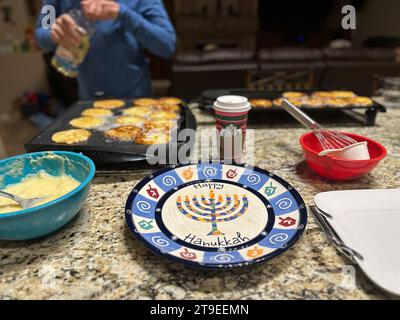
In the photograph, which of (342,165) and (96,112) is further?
(96,112)

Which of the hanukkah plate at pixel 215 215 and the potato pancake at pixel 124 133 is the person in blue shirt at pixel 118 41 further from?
the hanukkah plate at pixel 215 215

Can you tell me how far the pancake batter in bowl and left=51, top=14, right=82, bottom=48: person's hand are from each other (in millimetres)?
710

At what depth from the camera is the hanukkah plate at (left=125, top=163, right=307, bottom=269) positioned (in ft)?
1.77

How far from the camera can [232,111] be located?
2.67ft

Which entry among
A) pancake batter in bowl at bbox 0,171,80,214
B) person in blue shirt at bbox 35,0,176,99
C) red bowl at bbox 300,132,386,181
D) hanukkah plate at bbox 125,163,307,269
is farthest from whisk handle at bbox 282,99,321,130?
person in blue shirt at bbox 35,0,176,99

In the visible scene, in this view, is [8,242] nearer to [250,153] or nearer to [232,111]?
[232,111]

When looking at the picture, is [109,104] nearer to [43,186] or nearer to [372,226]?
[43,186]

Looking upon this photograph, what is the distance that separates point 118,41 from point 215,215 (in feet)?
3.86

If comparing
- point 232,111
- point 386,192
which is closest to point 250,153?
point 232,111

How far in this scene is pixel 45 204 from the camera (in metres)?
0.54

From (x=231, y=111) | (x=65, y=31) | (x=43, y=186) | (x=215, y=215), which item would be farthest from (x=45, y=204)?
(x=65, y=31)

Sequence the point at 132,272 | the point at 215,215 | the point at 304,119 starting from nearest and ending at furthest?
the point at 132,272
the point at 215,215
the point at 304,119

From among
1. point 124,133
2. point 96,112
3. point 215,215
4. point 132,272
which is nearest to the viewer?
point 132,272

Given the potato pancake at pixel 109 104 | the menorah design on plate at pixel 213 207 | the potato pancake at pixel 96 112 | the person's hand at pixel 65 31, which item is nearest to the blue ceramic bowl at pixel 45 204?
the menorah design on plate at pixel 213 207
